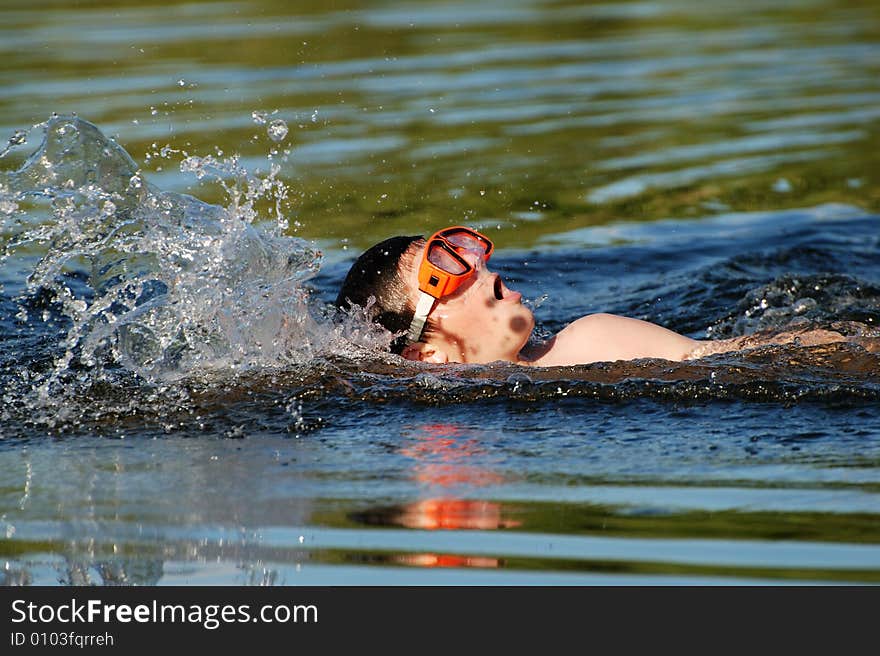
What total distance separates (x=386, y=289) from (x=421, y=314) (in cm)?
20

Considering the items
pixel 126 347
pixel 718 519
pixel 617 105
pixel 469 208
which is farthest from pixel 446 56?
pixel 718 519

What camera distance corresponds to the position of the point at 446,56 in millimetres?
14430

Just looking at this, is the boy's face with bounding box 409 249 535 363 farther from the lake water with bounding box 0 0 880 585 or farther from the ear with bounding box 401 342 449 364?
the lake water with bounding box 0 0 880 585

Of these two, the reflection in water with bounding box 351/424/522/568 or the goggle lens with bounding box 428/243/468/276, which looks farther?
the goggle lens with bounding box 428/243/468/276

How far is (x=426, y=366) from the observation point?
239 inches

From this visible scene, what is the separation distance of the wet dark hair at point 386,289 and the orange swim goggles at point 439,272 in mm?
56

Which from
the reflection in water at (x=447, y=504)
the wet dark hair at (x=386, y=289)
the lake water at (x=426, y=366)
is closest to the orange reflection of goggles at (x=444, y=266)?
the wet dark hair at (x=386, y=289)

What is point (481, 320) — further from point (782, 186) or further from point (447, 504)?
point (782, 186)

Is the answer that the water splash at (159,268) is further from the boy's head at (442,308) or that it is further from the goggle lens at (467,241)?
the goggle lens at (467,241)

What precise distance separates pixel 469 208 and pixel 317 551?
19.8 ft

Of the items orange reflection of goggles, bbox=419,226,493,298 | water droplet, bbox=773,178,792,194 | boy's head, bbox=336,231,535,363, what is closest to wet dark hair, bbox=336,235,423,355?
boy's head, bbox=336,231,535,363

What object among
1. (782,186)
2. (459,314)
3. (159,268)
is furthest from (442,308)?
(782,186)

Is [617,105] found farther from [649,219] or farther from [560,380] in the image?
[560,380]

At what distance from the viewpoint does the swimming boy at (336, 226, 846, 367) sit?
612cm
